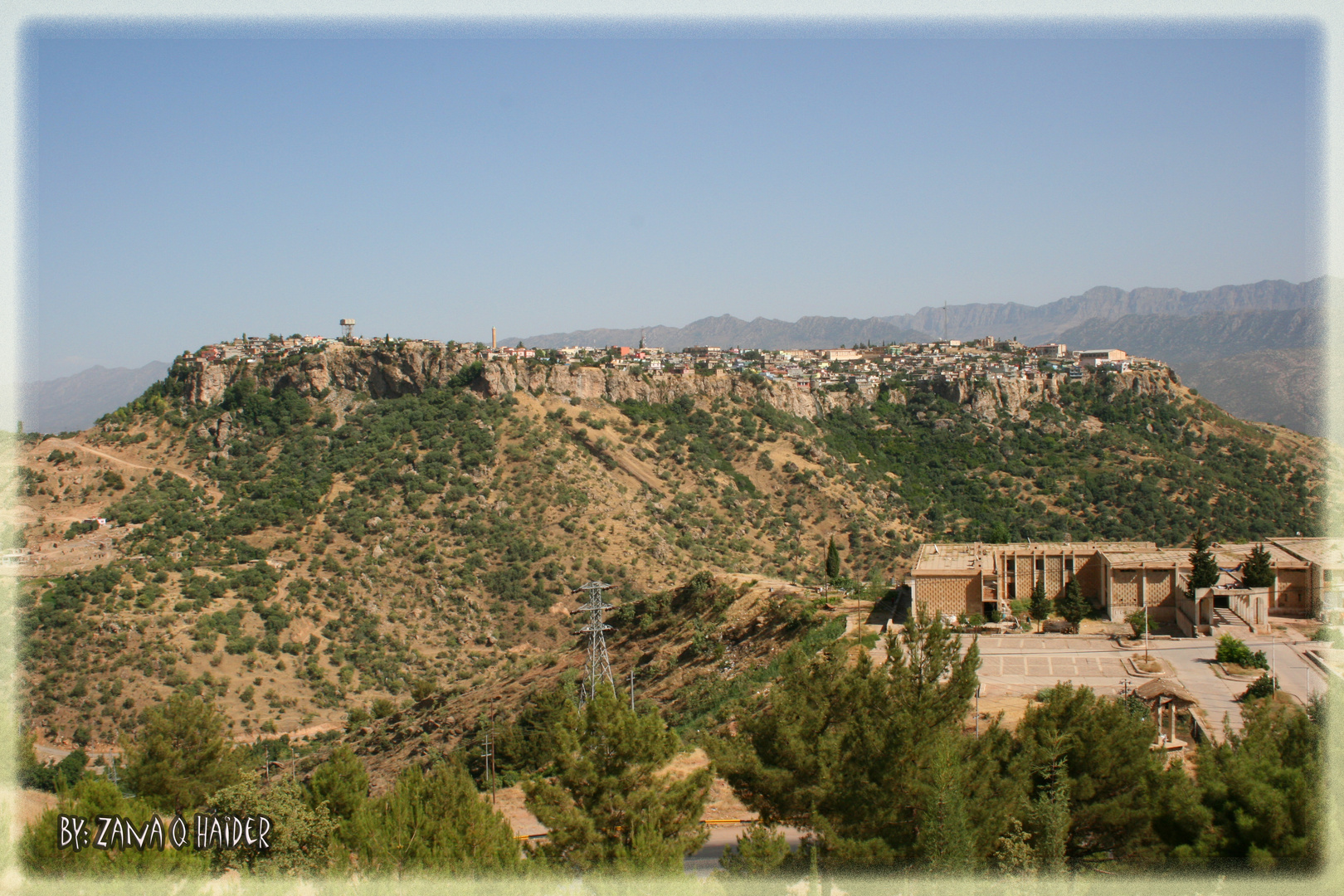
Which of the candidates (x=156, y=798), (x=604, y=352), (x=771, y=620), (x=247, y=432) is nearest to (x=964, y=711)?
(x=156, y=798)

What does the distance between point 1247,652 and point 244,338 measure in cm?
6174

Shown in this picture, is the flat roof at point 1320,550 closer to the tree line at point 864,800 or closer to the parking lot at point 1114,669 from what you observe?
the parking lot at point 1114,669

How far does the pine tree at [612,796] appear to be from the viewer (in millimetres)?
11484

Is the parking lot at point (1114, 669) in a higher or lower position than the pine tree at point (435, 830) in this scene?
lower

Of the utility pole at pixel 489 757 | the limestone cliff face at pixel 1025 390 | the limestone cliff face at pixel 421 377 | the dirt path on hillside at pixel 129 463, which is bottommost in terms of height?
the utility pole at pixel 489 757

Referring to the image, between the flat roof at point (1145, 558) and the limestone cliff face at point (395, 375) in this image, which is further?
the limestone cliff face at point (395, 375)

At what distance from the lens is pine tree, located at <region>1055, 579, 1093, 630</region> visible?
26891 millimetres

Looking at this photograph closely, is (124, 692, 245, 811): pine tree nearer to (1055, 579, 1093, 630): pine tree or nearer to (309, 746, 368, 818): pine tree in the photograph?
(309, 746, 368, 818): pine tree

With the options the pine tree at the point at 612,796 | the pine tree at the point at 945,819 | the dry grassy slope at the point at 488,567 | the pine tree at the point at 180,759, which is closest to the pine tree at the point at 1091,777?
the pine tree at the point at 945,819

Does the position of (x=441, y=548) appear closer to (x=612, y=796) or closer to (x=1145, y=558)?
(x=1145, y=558)

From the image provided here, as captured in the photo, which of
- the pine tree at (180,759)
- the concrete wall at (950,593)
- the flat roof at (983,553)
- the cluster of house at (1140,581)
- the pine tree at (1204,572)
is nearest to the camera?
the pine tree at (180,759)

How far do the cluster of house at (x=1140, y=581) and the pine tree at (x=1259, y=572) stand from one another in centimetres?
23

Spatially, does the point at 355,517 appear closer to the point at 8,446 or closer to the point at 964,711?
the point at 8,446

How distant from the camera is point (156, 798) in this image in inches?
640
